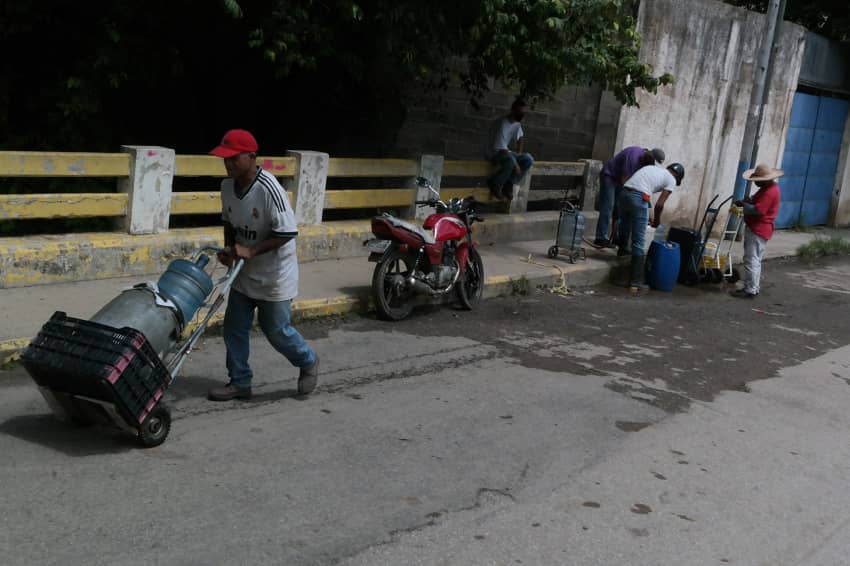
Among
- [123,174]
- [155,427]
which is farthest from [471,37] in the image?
[155,427]

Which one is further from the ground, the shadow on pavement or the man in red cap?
the man in red cap

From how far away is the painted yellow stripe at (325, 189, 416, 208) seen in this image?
1076 centimetres

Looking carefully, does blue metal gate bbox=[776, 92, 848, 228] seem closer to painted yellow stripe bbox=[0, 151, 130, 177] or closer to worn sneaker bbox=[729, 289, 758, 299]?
worn sneaker bbox=[729, 289, 758, 299]

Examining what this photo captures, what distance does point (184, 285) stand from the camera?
5.55m

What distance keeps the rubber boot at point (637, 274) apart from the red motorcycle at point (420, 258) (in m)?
3.12

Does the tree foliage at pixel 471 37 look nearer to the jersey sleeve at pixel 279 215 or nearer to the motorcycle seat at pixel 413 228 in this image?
the motorcycle seat at pixel 413 228

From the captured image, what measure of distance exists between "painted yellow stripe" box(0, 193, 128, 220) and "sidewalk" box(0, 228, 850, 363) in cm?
66

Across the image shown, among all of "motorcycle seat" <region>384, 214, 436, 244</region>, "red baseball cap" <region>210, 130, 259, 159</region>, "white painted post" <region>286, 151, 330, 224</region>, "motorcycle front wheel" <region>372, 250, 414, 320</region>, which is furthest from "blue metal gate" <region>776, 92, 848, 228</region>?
"red baseball cap" <region>210, 130, 259, 159</region>

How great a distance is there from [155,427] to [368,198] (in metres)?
6.16

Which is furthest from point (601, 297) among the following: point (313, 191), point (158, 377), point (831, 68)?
point (831, 68)

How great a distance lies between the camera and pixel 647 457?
19.6 ft

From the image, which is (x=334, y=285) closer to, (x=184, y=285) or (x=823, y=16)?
(x=184, y=285)

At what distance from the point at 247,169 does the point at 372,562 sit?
2.56 metres

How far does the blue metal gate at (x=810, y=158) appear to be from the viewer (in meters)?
19.5
